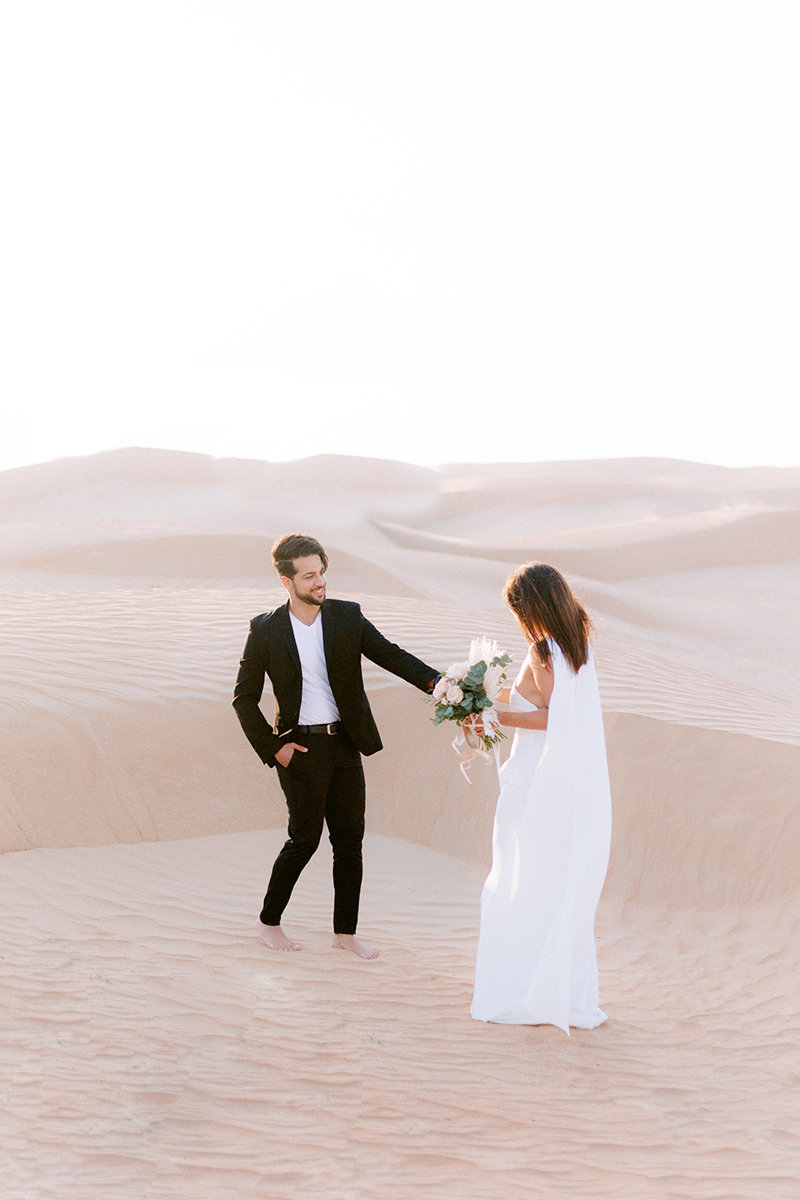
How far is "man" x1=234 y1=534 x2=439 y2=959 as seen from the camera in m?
5.22

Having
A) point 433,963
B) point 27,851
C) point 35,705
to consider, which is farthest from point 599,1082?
point 35,705

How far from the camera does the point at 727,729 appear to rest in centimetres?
796

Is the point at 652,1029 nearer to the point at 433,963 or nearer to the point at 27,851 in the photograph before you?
the point at 433,963

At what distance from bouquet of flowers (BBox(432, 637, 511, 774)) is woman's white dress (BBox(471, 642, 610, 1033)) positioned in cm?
16

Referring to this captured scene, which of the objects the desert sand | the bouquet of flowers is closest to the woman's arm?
the bouquet of flowers

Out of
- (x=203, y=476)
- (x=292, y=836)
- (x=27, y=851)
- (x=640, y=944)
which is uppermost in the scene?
(x=203, y=476)

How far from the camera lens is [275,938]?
18.7ft

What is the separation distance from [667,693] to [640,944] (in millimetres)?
2748

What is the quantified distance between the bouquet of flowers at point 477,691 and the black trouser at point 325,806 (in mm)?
582

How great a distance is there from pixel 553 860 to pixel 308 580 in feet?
5.36

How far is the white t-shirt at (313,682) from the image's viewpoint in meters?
5.28

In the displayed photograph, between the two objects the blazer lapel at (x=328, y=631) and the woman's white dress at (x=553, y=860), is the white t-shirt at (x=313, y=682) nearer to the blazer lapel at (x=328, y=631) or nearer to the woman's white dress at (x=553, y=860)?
the blazer lapel at (x=328, y=631)

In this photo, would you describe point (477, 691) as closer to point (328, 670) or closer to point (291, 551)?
point (328, 670)

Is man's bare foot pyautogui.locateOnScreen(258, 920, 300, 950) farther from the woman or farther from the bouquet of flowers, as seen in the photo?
the bouquet of flowers
